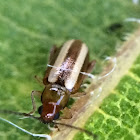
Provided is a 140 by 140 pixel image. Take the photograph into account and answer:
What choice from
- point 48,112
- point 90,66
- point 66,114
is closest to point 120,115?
point 66,114

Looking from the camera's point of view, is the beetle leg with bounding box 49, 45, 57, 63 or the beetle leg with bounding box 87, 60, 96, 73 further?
the beetle leg with bounding box 49, 45, 57, 63

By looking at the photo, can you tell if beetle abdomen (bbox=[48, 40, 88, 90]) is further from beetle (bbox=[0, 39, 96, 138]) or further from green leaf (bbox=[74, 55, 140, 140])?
green leaf (bbox=[74, 55, 140, 140])

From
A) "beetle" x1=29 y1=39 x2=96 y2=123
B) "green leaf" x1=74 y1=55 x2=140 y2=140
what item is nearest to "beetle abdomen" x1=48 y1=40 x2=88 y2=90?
"beetle" x1=29 y1=39 x2=96 y2=123

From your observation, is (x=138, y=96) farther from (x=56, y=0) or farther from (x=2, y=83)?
(x=56, y=0)

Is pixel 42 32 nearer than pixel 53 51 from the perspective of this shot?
No

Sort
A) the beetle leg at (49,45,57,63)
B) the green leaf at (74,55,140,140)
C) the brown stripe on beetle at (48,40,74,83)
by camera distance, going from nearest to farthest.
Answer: the green leaf at (74,55,140,140)
the brown stripe on beetle at (48,40,74,83)
the beetle leg at (49,45,57,63)

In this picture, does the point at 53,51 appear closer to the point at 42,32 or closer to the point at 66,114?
the point at 42,32

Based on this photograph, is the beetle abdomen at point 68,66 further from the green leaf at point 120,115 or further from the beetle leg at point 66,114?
the green leaf at point 120,115
